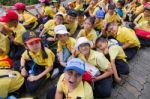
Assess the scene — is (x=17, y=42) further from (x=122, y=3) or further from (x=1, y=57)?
(x=122, y=3)

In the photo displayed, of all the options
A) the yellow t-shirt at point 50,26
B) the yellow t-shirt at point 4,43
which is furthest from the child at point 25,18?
the yellow t-shirt at point 4,43

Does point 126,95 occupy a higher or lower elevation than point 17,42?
lower

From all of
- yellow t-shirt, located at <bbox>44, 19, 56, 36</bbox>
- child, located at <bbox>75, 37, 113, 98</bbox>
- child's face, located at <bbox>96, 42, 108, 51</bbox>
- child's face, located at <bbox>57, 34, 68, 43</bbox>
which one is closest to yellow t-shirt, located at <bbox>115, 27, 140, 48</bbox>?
child's face, located at <bbox>96, 42, 108, 51</bbox>

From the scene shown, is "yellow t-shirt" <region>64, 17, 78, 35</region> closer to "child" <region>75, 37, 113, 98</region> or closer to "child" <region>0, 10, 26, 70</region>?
"child" <region>0, 10, 26, 70</region>

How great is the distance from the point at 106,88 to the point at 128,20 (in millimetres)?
3421

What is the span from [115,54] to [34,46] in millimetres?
1188

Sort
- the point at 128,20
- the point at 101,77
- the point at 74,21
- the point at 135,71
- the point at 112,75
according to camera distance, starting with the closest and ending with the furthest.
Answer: the point at 101,77 → the point at 112,75 → the point at 135,71 → the point at 74,21 → the point at 128,20

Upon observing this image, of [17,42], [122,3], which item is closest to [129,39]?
[17,42]

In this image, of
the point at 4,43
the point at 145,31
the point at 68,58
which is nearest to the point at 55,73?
the point at 68,58

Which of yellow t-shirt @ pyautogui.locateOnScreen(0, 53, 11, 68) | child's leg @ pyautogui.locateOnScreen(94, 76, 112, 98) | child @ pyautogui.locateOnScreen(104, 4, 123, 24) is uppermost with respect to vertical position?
child @ pyautogui.locateOnScreen(104, 4, 123, 24)

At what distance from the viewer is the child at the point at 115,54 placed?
4422 mm

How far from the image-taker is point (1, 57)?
15.0 ft

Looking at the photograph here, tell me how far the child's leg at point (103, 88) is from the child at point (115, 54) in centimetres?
27

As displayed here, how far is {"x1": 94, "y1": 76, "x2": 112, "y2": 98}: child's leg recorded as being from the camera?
4109 mm
